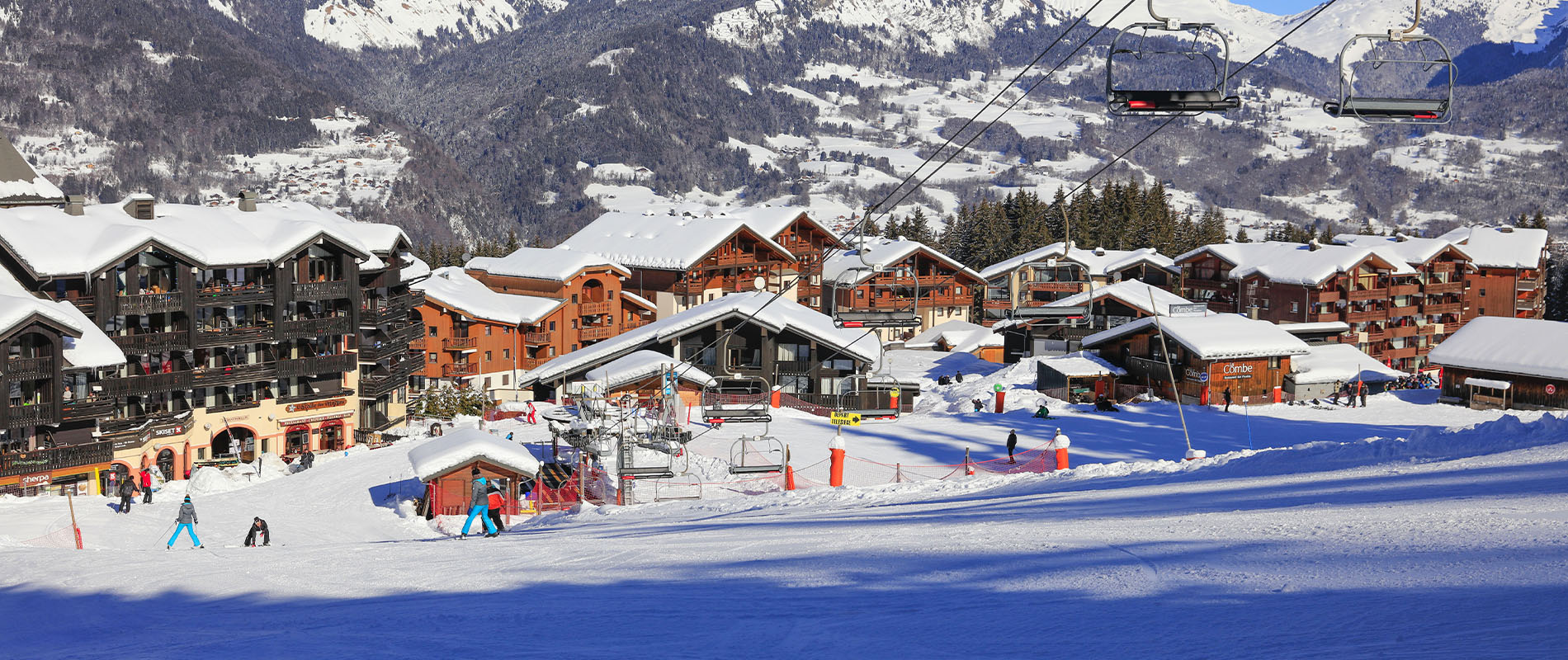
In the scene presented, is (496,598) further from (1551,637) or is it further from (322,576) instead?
(1551,637)

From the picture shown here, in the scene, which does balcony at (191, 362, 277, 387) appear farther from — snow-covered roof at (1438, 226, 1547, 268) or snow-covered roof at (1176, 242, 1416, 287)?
snow-covered roof at (1438, 226, 1547, 268)

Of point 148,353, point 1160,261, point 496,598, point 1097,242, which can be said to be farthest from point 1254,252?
point 496,598

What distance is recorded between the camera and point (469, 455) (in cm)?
2503

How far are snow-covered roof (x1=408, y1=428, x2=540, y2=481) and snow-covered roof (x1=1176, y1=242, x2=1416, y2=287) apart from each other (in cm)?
5128

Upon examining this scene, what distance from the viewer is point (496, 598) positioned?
1014 centimetres

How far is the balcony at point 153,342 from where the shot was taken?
3628 cm

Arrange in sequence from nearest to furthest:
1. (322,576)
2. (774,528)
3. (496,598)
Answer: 1. (496,598)
2. (322,576)
3. (774,528)

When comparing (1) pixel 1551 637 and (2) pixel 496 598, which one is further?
(2) pixel 496 598

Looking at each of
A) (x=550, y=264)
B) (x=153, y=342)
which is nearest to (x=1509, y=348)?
(x=550, y=264)

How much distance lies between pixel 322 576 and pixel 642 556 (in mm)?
2879

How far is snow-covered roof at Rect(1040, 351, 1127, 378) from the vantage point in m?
45.1

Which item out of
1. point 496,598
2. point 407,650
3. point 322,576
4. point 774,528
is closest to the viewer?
point 407,650

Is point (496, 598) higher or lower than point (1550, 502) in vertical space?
lower

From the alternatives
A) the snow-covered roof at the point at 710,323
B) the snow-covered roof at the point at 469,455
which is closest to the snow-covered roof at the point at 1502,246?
the snow-covered roof at the point at 710,323
